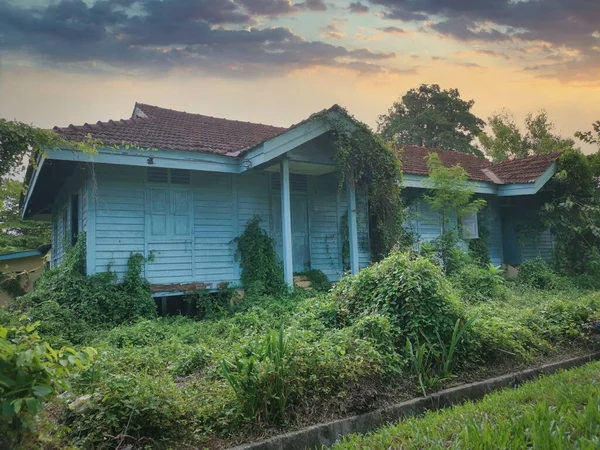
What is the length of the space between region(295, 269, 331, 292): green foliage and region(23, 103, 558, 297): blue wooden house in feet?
0.94

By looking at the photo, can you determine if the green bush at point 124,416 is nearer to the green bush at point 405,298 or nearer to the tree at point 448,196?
the green bush at point 405,298

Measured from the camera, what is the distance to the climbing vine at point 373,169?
31.2 feet

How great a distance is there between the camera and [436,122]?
33625mm

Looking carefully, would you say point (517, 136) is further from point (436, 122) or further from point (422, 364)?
point (422, 364)

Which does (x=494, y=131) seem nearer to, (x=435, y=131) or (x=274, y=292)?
(x=435, y=131)

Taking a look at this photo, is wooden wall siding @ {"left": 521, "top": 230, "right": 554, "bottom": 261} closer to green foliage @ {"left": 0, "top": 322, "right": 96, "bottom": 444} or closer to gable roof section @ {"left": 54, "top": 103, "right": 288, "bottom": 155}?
gable roof section @ {"left": 54, "top": 103, "right": 288, "bottom": 155}

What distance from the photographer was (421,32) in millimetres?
7613

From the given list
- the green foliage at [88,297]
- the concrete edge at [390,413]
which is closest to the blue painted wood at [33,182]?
the green foliage at [88,297]

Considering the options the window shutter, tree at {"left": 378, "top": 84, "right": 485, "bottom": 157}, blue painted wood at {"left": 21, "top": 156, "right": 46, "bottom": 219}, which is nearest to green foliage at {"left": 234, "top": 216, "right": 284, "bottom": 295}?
blue painted wood at {"left": 21, "top": 156, "right": 46, "bottom": 219}

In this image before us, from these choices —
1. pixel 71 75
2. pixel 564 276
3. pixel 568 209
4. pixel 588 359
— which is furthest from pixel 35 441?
pixel 568 209

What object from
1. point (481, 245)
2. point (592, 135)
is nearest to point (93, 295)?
point (481, 245)

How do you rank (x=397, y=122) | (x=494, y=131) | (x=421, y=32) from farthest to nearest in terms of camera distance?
(x=397, y=122), (x=494, y=131), (x=421, y=32)

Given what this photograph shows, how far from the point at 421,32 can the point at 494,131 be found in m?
28.5

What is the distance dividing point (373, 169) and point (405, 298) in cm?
552
